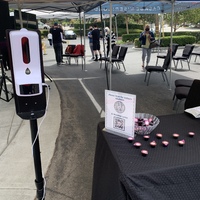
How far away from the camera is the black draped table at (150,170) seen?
1.23 m

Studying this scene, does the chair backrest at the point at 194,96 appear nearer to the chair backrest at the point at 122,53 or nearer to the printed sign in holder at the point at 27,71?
the printed sign in holder at the point at 27,71

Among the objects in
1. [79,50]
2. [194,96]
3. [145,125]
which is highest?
[79,50]

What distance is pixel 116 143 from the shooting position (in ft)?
5.03

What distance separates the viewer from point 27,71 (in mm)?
1590

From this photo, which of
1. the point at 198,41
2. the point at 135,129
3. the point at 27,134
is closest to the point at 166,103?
the point at 27,134

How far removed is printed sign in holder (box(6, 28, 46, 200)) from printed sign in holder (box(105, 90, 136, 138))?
484 mm

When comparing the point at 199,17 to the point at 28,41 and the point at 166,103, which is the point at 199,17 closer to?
the point at 166,103

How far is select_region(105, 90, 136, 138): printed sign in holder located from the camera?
1484mm

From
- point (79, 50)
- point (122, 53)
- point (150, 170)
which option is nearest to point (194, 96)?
point (150, 170)

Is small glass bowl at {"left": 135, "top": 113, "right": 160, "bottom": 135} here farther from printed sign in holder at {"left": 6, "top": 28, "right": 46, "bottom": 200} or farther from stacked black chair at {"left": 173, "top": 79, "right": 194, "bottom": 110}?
stacked black chair at {"left": 173, "top": 79, "right": 194, "bottom": 110}

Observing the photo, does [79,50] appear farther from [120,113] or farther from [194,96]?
[120,113]

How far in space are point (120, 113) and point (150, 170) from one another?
16.9 inches

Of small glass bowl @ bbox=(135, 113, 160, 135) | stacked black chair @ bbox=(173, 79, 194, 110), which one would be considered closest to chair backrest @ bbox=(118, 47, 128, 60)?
stacked black chair @ bbox=(173, 79, 194, 110)

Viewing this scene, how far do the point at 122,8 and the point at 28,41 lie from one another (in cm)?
791
